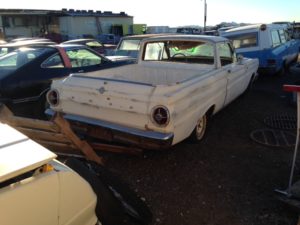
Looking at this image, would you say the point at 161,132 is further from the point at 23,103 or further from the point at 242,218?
the point at 23,103

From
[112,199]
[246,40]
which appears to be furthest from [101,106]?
[246,40]

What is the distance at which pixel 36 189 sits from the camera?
1.88m

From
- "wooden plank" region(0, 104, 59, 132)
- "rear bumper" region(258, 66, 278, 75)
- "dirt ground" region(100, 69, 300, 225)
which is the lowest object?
"dirt ground" region(100, 69, 300, 225)

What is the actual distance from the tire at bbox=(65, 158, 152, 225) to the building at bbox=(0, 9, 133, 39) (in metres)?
30.8

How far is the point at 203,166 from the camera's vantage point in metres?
4.48

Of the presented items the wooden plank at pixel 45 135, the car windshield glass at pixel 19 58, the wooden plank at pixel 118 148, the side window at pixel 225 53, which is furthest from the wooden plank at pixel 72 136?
the side window at pixel 225 53

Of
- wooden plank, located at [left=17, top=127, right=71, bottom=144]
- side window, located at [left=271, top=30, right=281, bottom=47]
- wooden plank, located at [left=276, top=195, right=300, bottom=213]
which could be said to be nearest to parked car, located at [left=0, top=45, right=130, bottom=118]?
wooden plank, located at [left=17, top=127, right=71, bottom=144]

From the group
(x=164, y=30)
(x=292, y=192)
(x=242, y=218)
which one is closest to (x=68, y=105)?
(x=242, y=218)

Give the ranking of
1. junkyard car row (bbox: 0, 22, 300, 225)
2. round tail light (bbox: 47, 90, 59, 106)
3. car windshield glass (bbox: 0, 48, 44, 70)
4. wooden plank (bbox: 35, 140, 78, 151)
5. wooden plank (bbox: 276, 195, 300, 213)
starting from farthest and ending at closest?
1. car windshield glass (bbox: 0, 48, 44, 70)
2. round tail light (bbox: 47, 90, 59, 106)
3. wooden plank (bbox: 35, 140, 78, 151)
4. wooden plank (bbox: 276, 195, 300, 213)
5. junkyard car row (bbox: 0, 22, 300, 225)

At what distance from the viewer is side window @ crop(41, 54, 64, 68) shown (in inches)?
255

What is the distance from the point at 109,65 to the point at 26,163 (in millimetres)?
6219

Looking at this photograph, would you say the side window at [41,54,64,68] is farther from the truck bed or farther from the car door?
the car door

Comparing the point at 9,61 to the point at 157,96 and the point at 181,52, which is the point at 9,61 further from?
the point at 157,96

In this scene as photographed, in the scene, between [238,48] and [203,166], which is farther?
[238,48]
